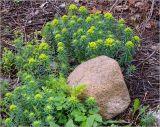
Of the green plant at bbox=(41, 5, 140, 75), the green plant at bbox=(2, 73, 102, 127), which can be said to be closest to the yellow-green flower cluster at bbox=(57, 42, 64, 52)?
the green plant at bbox=(41, 5, 140, 75)

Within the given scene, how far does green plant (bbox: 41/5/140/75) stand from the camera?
13.7 ft

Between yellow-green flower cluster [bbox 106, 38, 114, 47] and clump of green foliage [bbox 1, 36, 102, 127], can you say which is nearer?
clump of green foliage [bbox 1, 36, 102, 127]

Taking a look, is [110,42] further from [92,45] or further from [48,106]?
[48,106]

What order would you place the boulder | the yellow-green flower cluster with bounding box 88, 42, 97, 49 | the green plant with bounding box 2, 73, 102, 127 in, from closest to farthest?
the green plant with bounding box 2, 73, 102, 127, the boulder, the yellow-green flower cluster with bounding box 88, 42, 97, 49

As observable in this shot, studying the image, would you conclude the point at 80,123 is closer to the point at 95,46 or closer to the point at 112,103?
the point at 112,103

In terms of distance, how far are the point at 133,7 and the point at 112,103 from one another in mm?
1907

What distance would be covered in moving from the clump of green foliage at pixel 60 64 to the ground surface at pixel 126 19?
0.99ft

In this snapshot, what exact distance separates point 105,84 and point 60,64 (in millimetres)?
584

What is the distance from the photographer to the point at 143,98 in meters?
4.22

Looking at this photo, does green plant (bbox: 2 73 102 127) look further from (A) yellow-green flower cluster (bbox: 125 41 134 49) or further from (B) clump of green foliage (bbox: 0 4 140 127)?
(A) yellow-green flower cluster (bbox: 125 41 134 49)

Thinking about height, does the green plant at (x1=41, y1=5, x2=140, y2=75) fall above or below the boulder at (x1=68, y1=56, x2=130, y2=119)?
above

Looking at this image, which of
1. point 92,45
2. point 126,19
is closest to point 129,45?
point 92,45

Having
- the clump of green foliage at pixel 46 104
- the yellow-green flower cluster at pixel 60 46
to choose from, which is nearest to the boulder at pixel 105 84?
the clump of green foliage at pixel 46 104

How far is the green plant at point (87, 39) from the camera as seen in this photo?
418 centimetres
